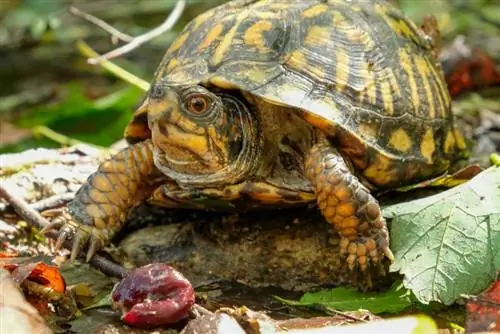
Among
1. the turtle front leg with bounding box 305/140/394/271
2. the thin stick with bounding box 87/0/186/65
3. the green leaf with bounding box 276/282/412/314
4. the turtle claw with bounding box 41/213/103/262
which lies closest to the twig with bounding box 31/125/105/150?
the thin stick with bounding box 87/0/186/65

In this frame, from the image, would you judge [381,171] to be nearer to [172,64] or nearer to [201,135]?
[201,135]

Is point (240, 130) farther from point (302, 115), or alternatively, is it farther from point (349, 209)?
point (349, 209)

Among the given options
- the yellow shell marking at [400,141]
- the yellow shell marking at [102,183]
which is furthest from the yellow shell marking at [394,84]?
the yellow shell marking at [102,183]

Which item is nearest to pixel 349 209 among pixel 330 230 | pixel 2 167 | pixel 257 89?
pixel 330 230

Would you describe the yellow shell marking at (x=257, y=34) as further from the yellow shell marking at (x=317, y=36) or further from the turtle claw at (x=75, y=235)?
the turtle claw at (x=75, y=235)

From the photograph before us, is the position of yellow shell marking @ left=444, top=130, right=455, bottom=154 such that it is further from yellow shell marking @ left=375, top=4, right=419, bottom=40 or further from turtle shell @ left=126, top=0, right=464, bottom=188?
yellow shell marking @ left=375, top=4, right=419, bottom=40

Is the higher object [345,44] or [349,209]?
[345,44]
